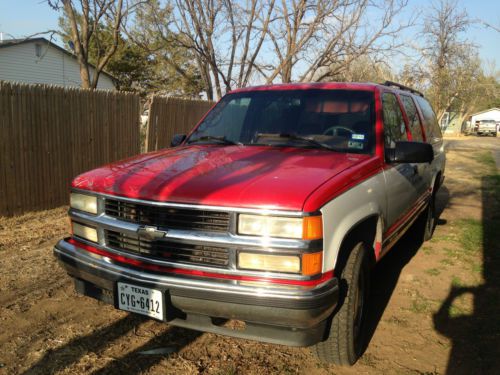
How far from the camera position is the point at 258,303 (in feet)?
7.52

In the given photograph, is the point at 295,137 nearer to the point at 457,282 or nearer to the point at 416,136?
the point at 416,136

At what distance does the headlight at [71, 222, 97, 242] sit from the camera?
9.45 ft

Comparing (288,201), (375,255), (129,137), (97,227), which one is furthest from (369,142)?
(129,137)

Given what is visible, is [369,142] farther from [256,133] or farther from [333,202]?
[333,202]

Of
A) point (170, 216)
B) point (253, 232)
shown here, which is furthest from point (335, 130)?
point (170, 216)

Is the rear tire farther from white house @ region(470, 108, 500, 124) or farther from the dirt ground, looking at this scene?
white house @ region(470, 108, 500, 124)

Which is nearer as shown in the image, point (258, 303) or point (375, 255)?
point (258, 303)

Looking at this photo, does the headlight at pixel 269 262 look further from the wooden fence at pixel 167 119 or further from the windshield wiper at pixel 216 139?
the wooden fence at pixel 167 119

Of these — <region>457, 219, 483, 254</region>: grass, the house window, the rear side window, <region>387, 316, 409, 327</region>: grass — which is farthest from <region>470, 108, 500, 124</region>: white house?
<region>387, 316, 409, 327</region>: grass

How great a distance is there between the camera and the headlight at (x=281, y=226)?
226 cm

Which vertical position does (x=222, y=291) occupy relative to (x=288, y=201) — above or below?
below

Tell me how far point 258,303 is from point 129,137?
6.62m

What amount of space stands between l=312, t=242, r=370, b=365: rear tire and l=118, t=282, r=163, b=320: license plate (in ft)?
3.44

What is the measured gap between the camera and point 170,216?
252 centimetres
